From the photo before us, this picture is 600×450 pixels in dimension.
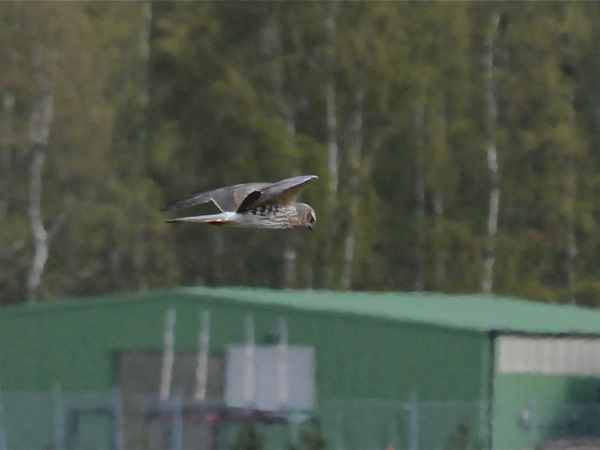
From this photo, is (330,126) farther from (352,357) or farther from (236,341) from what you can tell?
(352,357)

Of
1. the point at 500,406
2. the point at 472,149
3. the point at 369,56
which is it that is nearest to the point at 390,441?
the point at 500,406

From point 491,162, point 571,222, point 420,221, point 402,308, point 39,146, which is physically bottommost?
point 402,308

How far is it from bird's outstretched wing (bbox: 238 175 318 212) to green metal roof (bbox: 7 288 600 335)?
10363 mm

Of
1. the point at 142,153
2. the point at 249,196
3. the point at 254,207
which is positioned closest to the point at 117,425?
the point at 254,207

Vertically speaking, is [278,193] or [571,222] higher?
[571,222]

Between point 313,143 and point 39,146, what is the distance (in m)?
5.84

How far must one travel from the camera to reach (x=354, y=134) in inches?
1626

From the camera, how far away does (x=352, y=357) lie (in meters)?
24.4

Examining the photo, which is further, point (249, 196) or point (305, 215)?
point (305, 215)

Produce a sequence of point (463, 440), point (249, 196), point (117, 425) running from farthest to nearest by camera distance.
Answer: point (117, 425) → point (463, 440) → point (249, 196)

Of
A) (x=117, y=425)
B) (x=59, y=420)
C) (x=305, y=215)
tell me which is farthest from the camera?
(x=59, y=420)

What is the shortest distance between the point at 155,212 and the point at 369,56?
226 inches

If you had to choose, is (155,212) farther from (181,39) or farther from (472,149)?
(472,149)

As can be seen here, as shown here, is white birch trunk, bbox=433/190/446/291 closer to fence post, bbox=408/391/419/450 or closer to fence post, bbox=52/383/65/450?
fence post, bbox=52/383/65/450
